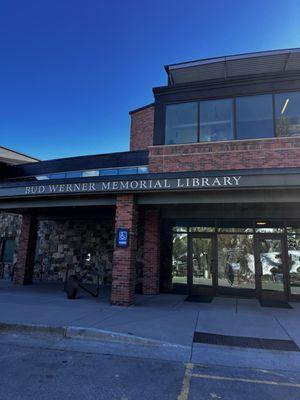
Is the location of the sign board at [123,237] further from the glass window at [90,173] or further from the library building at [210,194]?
the glass window at [90,173]

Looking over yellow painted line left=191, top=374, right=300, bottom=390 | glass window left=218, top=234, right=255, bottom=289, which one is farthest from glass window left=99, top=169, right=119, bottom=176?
yellow painted line left=191, top=374, right=300, bottom=390

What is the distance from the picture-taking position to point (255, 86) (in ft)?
42.2

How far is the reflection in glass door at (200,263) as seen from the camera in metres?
13.2

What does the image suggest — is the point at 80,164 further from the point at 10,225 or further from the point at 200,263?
the point at 200,263

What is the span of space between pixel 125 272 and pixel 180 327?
9.74 feet

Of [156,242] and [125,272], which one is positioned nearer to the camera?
[125,272]

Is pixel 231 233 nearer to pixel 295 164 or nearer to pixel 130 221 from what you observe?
pixel 295 164

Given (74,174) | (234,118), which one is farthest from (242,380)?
(74,174)

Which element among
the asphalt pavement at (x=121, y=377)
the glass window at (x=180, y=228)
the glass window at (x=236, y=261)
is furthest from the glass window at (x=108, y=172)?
the asphalt pavement at (x=121, y=377)

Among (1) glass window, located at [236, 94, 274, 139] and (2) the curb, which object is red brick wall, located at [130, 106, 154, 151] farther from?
(2) the curb

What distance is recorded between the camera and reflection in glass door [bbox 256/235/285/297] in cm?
1249

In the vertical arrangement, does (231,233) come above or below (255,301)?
above

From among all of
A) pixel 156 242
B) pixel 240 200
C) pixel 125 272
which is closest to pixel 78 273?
pixel 156 242

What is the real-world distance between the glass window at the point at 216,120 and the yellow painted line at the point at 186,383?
918 centimetres
